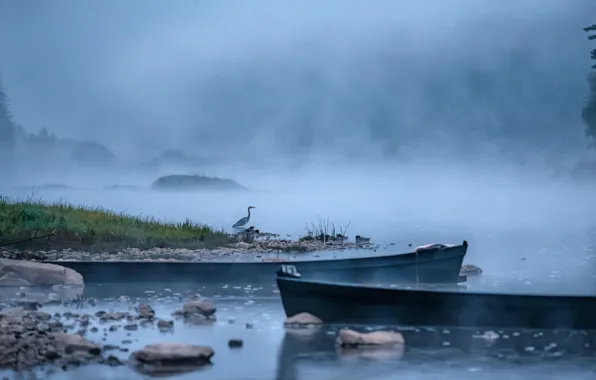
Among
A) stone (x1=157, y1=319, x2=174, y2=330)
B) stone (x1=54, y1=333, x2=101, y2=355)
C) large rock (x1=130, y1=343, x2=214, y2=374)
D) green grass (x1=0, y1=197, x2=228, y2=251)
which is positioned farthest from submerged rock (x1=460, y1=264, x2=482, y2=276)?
stone (x1=54, y1=333, x2=101, y2=355)

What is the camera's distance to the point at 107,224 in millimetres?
19703

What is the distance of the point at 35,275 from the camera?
13.6m

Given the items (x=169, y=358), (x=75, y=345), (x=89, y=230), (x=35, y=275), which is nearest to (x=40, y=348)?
(x=75, y=345)

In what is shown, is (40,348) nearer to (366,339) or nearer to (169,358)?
(169,358)

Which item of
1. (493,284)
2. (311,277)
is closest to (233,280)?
(311,277)

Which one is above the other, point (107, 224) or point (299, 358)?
point (107, 224)

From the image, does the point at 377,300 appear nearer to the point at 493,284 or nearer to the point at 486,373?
the point at 486,373

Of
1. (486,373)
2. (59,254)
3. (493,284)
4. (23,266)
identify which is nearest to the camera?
(486,373)

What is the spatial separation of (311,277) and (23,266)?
11.7 feet

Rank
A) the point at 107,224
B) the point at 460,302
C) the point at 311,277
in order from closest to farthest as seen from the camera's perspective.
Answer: the point at 460,302, the point at 311,277, the point at 107,224

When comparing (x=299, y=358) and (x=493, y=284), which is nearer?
(x=299, y=358)

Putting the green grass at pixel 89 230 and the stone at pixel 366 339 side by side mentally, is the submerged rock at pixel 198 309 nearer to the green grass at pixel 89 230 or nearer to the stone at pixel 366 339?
the stone at pixel 366 339

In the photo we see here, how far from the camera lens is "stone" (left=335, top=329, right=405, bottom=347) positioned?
922 cm

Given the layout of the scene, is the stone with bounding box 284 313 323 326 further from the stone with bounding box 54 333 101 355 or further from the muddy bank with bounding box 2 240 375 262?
the muddy bank with bounding box 2 240 375 262
